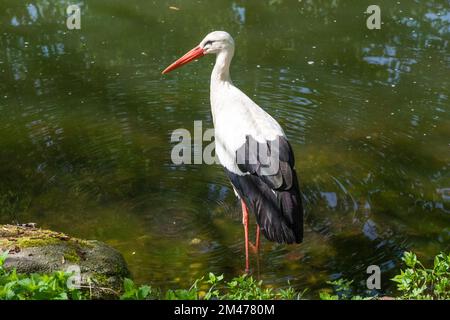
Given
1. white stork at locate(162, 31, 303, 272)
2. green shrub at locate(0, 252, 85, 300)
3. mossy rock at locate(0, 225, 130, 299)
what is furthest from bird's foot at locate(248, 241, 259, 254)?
green shrub at locate(0, 252, 85, 300)

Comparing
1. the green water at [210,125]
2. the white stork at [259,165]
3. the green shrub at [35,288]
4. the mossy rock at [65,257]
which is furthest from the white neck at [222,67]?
the green shrub at [35,288]

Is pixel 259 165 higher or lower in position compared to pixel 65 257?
higher

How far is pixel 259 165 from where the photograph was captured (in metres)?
5.10

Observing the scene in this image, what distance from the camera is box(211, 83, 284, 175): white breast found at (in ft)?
17.6

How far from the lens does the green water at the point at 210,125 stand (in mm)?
5566

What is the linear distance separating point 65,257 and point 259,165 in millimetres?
1743

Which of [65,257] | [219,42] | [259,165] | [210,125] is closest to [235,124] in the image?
[259,165]

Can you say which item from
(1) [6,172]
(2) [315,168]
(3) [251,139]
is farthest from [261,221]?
(1) [6,172]

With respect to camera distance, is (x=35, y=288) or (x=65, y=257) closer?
(x=35, y=288)

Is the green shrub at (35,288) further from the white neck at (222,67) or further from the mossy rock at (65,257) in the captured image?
the white neck at (222,67)

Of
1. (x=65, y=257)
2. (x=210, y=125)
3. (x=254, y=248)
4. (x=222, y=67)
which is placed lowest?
(x=254, y=248)

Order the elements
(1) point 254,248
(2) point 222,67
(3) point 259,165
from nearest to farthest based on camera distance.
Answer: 1. (3) point 259,165
2. (1) point 254,248
3. (2) point 222,67

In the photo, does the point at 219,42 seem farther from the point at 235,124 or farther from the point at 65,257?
the point at 65,257

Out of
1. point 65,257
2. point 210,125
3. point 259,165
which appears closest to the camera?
point 65,257
